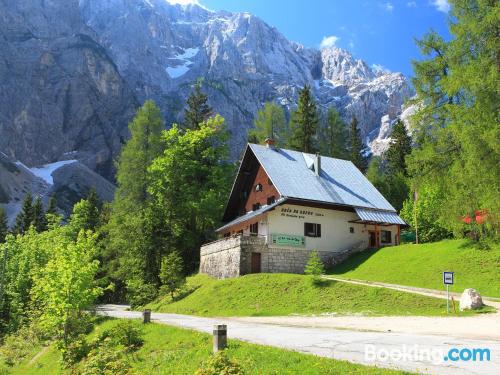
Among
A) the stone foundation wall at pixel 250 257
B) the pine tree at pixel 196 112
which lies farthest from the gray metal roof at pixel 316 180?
the pine tree at pixel 196 112

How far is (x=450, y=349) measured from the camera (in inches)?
419

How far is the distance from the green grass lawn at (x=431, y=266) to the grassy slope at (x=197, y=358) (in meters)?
16.0

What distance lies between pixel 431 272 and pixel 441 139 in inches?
444

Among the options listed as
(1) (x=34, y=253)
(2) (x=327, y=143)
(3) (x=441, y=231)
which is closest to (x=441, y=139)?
(3) (x=441, y=231)

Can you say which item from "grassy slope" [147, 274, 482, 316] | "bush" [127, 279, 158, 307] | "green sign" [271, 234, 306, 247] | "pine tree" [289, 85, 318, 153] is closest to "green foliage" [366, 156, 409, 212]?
"pine tree" [289, 85, 318, 153]

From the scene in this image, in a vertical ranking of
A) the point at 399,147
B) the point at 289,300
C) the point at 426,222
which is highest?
the point at 399,147

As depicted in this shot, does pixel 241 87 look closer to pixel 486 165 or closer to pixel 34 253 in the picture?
pixel 34 253

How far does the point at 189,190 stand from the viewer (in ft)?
157

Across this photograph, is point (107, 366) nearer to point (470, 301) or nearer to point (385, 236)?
point (470, 301)

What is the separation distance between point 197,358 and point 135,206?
40990 millimetres

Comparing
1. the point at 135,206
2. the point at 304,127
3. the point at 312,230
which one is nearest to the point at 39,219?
the point at 135,206

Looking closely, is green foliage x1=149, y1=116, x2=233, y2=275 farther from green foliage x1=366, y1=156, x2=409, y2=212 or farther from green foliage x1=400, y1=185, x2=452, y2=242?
green foliage x1=366, y1=156, x2=409, y2=212

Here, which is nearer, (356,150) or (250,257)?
(250,257)

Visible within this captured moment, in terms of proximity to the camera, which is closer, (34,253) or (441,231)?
(34,253)
